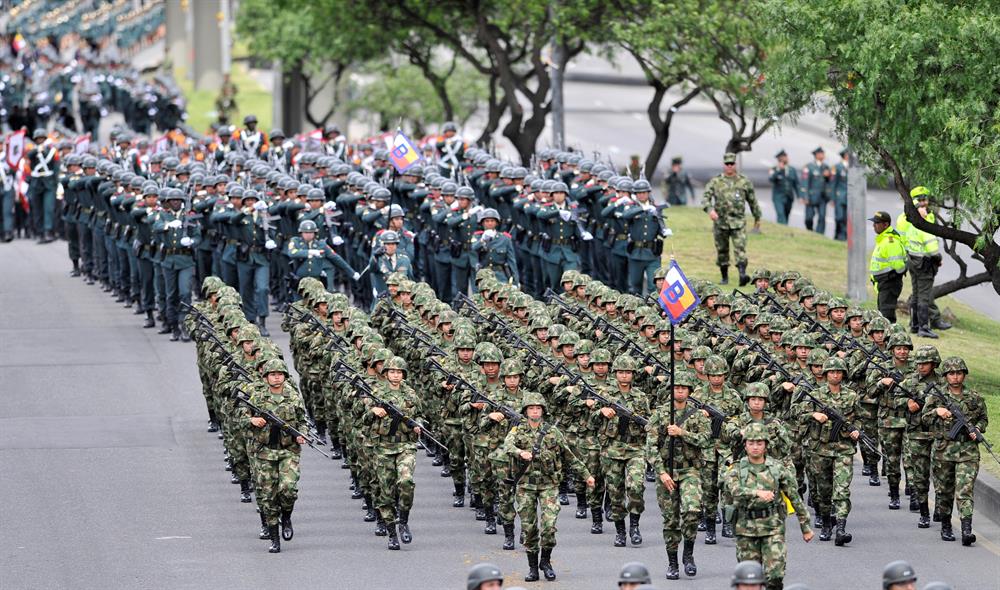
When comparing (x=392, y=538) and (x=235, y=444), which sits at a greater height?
(x=235, y=444)

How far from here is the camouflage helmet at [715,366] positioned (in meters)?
19.5

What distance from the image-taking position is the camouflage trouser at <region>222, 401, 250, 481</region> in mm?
20453

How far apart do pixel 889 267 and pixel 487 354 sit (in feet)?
31.4

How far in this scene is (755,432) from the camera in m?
17.0

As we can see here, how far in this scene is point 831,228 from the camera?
144 ft

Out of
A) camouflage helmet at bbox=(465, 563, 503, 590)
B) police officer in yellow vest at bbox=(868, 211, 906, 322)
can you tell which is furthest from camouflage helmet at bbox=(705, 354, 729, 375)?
police officer in yellow vest at bbox=(868, 211, 906, 322)

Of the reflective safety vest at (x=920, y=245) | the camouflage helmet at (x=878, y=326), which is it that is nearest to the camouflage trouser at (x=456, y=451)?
the camouflage helmet at (x=878, y=326)

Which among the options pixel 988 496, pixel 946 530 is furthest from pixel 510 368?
pixel 988 496

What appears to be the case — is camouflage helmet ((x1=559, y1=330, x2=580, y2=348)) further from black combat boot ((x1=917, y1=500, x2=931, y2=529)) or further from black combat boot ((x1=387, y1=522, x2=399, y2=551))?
black combat boot ((x1=917, y1=500, x2=931, y2=529))

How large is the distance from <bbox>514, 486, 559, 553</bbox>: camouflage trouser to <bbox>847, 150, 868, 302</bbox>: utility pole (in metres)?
12.8

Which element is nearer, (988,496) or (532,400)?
(532,400)

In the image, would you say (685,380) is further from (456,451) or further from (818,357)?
(456,451)

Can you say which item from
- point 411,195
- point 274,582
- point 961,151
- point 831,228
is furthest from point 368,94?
point 274,582

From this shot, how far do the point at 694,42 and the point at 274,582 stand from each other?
20463mm
